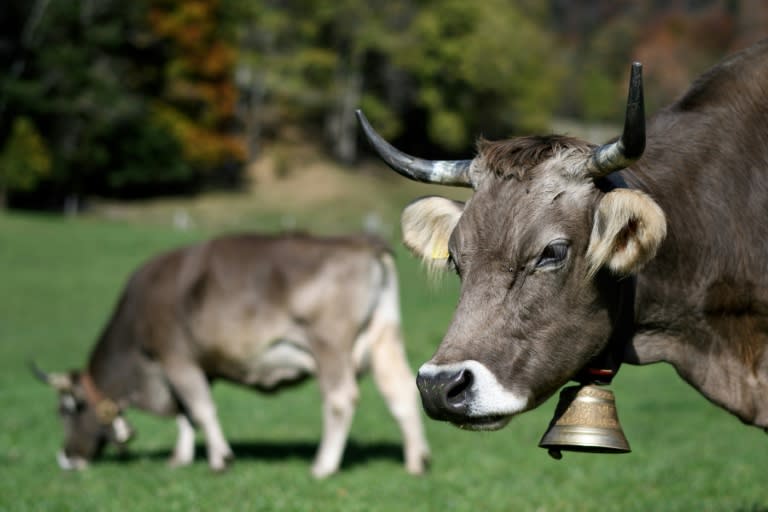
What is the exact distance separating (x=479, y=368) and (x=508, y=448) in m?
6.44

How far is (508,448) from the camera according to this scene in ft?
33.1

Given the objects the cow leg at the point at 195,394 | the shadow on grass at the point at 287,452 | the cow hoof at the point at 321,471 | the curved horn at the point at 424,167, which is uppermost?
the curved horn at the point at 424,167

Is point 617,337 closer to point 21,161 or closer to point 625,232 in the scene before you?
point 625,232

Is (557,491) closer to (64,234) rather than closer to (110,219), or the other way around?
(64,234)

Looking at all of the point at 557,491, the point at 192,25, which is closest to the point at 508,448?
the point at 557,491

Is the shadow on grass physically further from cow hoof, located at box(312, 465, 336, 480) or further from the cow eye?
the cow eye

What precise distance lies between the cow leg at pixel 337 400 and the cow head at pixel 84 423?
7.02 feet

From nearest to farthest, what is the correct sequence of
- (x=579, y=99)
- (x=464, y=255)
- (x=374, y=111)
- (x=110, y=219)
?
1. (x=464, y=255)
2. (x=110, y=219)
3. (x=374, y=111)
4. (x=579, y=99)

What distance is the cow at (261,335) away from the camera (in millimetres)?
9195

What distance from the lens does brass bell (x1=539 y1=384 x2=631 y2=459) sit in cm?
419

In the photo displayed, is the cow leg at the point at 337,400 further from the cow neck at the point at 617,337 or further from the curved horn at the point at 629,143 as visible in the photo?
the curved horn at the point at 629,143

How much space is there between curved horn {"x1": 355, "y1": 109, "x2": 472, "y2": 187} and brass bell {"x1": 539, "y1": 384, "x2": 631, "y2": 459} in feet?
3.51

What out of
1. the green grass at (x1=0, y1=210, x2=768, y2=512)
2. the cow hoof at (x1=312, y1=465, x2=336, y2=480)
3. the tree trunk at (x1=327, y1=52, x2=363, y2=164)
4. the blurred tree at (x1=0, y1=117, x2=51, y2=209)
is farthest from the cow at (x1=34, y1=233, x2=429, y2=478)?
the tree trunk at (x1=327, y1=52, x2=363, y2=164)

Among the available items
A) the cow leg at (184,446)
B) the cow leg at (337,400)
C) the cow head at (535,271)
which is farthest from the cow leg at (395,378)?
the cow head at (535,271)
